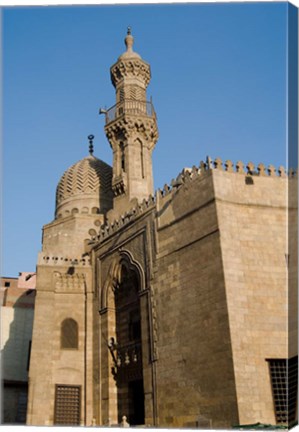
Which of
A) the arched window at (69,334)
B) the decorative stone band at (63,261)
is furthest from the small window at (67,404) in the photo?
the decorative stone band at (63,261)

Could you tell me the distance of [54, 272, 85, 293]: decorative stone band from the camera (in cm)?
2091

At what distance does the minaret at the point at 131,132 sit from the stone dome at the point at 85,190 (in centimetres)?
322

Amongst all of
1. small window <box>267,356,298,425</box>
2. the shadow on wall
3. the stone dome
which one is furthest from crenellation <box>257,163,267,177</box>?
the shadow on wall

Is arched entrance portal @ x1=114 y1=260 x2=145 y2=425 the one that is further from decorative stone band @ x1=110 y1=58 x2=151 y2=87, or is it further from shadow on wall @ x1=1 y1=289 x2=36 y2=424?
decorative stone band @ x1=110 y1=58 x2=151 y2=87

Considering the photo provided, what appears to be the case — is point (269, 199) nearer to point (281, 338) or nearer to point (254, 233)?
point (254, 233)

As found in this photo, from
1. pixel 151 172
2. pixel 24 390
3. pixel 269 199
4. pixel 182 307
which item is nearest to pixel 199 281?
pixel 182 307

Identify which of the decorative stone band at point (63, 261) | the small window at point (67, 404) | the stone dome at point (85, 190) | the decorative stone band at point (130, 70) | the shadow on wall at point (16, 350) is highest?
the decorative stone band at point (130, 70)

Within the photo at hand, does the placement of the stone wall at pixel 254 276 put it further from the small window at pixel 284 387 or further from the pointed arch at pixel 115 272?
the pointed arch at pixel 115 272

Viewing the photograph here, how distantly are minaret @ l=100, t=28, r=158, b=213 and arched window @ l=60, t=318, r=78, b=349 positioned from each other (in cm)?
537

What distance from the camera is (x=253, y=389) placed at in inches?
519

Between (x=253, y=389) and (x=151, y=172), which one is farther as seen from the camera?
(x=151, y=172)

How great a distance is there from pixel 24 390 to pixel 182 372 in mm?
10074

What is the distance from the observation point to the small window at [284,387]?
11414 mm

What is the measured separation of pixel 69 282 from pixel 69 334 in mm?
1996
